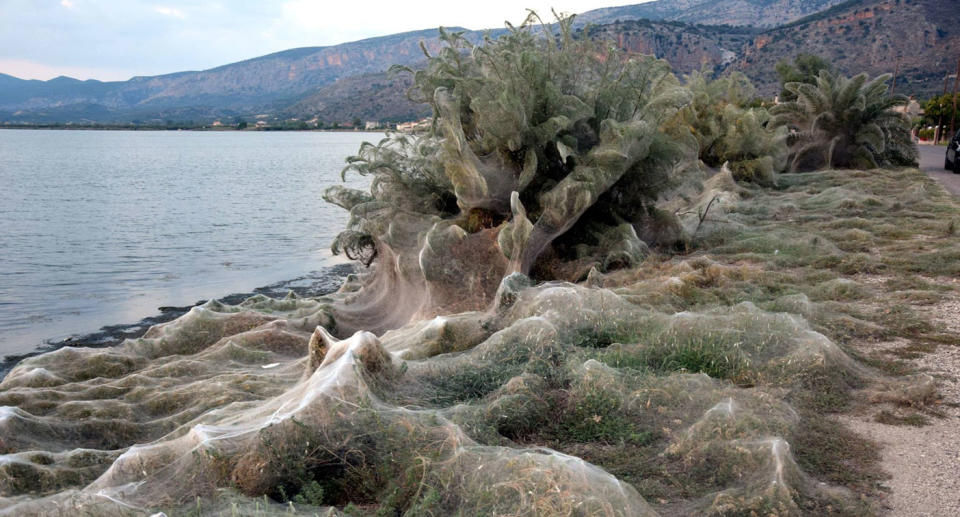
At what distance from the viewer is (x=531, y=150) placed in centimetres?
790

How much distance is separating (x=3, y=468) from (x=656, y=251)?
22.9 ft

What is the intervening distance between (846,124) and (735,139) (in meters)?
4.31

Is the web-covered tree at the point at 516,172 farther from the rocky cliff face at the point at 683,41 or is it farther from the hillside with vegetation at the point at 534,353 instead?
the rocky cliff face at the point at 683,41

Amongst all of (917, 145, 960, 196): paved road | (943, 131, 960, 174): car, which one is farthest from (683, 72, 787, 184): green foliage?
(943, 131, 960, 174): car

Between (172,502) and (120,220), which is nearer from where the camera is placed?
(172,502)

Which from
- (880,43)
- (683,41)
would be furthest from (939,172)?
(683,41)

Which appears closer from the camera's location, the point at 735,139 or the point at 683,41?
the point at 735,139

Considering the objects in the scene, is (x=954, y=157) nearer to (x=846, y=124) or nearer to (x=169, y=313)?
(x=846, y=124)

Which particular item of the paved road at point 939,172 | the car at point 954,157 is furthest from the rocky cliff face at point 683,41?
the car at point 954,157

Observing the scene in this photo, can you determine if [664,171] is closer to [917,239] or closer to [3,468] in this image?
[917,239]

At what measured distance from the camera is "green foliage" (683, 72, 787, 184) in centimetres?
1625

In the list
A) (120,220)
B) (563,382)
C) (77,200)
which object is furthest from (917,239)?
(77,200)

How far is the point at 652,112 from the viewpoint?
331 inches

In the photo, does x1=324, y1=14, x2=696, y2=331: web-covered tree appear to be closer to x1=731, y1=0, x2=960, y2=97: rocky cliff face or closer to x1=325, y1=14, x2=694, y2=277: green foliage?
x1=325, y1=14, x2=694, y2=277: green foliage
